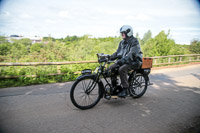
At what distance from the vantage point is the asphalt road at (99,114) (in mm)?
2516

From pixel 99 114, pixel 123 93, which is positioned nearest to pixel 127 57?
Result: pixel 123 93

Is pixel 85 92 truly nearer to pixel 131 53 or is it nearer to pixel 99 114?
pixel 99 114

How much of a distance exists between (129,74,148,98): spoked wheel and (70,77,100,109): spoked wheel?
1.19 meters

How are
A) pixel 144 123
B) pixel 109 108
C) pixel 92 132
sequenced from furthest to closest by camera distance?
pixel 109 108 → pixel 144 123 → pixel 92 132

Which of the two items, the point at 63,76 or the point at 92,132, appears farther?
the point at 63,76

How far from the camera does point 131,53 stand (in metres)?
3.42

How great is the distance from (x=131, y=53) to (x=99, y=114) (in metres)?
1.77

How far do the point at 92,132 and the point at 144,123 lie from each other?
114 centimetres

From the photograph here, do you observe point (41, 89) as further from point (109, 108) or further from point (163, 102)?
point (163, 102)

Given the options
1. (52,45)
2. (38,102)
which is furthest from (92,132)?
(52,45)

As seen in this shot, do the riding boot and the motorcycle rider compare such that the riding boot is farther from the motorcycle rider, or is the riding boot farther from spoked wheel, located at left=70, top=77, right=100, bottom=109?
spoked wheel, located at left=70, top=77, right=100, bottom=109

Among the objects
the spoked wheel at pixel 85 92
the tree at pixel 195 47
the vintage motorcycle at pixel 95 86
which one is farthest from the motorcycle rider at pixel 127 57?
the tree at pixel 195 47

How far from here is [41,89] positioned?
190 inches

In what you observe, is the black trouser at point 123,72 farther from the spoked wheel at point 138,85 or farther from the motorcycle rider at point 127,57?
the spoked wheel at point 138,85
